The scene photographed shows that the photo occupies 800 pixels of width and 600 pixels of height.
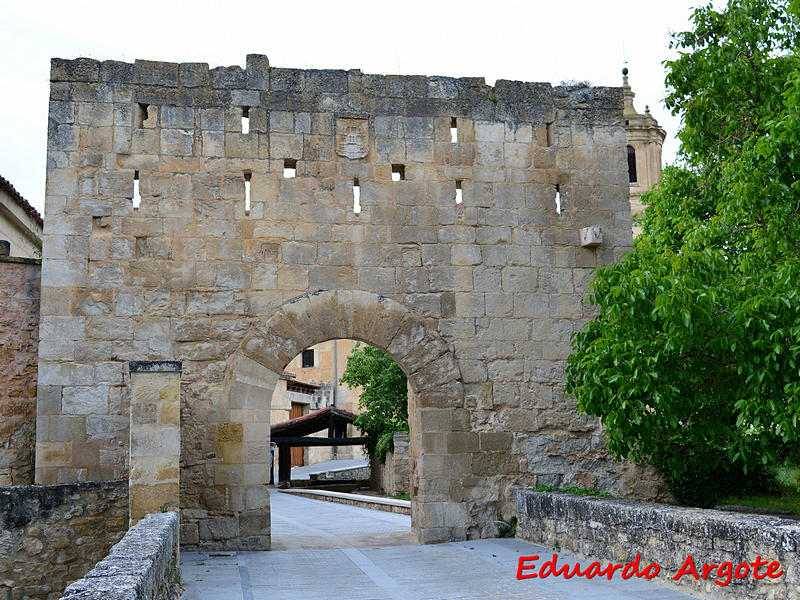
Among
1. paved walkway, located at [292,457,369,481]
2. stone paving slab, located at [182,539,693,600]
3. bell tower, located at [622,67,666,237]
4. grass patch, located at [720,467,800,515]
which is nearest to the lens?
stone paving slab, located at [182,539,693,600]

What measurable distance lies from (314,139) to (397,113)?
1.08 m

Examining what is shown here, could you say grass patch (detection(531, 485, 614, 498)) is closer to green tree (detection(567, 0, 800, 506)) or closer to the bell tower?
green tree (detection(567, 0, 800, 506))

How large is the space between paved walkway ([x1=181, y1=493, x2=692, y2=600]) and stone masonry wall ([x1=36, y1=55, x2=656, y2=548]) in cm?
65

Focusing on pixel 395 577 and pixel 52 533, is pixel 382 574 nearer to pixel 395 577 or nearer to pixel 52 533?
pixel 395 577

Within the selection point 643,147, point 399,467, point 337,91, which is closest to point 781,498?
point 337,91

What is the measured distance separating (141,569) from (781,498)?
9313 millimetres

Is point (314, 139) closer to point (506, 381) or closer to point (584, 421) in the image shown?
point (506, 381)

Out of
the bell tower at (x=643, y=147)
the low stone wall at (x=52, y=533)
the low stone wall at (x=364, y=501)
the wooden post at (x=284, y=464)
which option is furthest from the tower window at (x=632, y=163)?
the low stone wall at (x=52, y=533)

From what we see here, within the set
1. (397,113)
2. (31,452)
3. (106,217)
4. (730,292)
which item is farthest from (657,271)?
(31,452)

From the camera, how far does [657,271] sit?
7.84 metres

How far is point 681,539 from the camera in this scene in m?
6.09

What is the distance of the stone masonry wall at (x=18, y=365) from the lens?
936 centimetres

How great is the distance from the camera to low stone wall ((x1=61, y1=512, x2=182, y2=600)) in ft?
12.2

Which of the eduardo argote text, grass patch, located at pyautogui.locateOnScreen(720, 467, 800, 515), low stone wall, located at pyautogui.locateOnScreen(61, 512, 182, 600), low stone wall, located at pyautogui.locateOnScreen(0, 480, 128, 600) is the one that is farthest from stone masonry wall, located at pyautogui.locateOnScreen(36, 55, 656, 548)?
low stone wall, located at pyautogui.locateOnScreen(61, 512, 182, 600)
